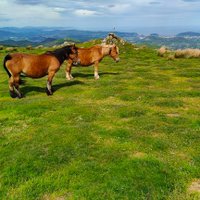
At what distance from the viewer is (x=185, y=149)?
13398 mm

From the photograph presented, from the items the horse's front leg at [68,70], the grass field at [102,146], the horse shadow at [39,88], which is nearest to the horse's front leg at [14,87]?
the grass field at [102,146]

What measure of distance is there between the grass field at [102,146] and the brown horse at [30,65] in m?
1.11

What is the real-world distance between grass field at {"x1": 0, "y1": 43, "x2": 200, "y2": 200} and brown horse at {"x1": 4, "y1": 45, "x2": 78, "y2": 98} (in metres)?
1.11

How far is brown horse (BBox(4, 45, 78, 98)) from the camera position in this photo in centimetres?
2214

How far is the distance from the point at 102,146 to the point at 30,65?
1108 centimetres

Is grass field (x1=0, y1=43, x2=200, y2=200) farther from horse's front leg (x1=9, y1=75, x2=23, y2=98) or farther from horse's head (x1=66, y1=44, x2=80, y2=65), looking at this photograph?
horse's head (x1=66, y1=44, x2=80, y2=65)

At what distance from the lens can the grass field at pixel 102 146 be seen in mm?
10648

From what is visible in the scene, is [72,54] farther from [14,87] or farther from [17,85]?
[14,87]

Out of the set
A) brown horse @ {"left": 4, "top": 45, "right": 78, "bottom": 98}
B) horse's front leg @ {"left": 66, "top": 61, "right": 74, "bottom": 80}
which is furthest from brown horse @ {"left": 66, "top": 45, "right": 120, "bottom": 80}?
brown horse @ {"left": 4, "top": 45, "right": 78, "bottom": 98}

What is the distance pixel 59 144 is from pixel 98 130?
2347 mm

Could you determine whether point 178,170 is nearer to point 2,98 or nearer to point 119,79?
point 2,98

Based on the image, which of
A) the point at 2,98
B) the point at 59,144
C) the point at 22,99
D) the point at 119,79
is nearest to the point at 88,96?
the point at 22,99

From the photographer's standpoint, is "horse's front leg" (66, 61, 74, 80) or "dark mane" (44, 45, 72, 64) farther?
"horse's front leg" (66, 61, 74, 80)

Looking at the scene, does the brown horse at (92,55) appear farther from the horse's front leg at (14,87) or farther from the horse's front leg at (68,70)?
the horse's front leg at (14,87)
